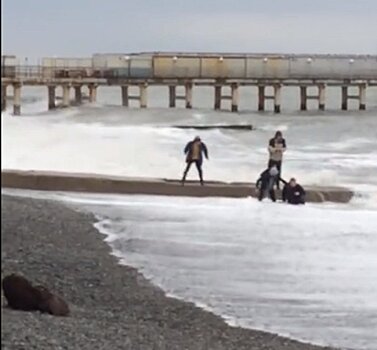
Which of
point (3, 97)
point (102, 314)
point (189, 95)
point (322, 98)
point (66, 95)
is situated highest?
point (3, 97)

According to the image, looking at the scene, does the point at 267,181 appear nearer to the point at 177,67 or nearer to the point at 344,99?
the point at 177,67

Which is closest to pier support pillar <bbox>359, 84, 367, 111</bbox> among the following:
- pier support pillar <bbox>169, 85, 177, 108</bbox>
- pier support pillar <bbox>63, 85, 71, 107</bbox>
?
pier support pillar <bbox>169, 85, 177, 108</bbox>

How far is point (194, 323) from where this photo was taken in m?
6.38

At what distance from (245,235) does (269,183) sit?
3264 millimetres

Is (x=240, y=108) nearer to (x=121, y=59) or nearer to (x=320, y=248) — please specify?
(x=121, y=59)

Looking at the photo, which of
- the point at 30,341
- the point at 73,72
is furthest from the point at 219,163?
the point at 73,72

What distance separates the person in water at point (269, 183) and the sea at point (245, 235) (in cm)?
25

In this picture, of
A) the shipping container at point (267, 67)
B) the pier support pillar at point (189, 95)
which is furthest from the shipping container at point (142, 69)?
the shipping container at point (267, 67)

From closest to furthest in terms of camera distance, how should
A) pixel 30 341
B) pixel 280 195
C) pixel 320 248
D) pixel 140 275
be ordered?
pixel 30 341, pixel 140 275, pixel 320 248, pixel 280 195

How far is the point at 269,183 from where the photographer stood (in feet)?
45.0

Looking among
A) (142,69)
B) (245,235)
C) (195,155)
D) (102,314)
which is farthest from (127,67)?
(102,314)

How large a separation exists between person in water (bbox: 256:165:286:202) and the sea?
9.9 inches

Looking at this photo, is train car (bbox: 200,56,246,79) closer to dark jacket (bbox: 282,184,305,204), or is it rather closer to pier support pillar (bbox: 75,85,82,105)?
pier support pillar (bbox: 75,85,82,105)

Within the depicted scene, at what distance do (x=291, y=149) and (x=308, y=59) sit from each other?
767 inches
